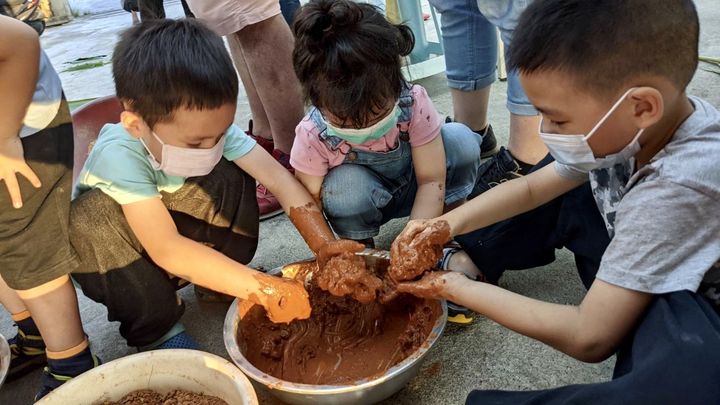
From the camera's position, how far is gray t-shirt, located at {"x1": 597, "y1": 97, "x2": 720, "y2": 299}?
1074 mm

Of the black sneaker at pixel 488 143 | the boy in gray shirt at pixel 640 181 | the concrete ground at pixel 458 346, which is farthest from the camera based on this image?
the black sneaker at pixel 488 143

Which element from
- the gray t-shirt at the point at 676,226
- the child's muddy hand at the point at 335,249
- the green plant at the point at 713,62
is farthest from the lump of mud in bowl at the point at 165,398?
the green plant at the point at 713,62

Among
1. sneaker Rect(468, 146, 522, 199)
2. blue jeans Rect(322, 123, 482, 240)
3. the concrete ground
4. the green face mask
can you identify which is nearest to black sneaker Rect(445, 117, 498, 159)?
the concrete ground

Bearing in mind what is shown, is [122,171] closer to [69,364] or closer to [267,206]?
[69,364]

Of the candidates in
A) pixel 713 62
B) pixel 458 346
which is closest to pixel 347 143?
pixel 458 346

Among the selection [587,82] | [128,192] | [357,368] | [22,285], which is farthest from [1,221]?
[587,82]

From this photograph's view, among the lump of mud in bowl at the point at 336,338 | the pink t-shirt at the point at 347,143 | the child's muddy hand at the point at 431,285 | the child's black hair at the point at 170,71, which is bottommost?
the lump of mud in bowl at the point at 336,338

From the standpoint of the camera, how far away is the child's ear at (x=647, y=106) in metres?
1.10

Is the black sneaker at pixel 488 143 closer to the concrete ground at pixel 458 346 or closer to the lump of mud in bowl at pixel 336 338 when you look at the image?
the concrete ground at pixel 458 346

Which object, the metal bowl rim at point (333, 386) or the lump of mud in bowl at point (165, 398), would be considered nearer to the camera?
the metal bowl rim at point (333, 386)

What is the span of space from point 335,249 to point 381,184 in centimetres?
37

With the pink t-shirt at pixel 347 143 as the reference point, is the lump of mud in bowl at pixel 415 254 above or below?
below

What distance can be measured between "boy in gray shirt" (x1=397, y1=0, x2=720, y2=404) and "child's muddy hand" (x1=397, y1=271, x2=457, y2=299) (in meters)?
0.25

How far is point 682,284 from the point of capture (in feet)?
3.52
